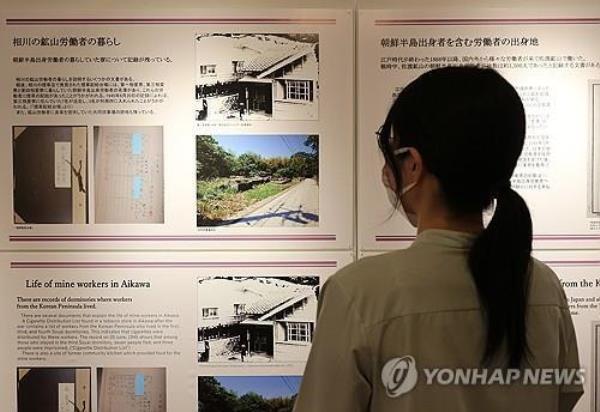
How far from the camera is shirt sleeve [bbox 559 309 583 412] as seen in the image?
1146 mm

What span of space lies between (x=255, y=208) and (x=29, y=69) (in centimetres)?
78

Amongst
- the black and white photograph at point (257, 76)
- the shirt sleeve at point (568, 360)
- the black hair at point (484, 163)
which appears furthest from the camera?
the black and white photograph at point (257, 76)

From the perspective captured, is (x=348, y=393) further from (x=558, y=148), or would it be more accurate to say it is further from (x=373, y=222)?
(x=558, y=148)

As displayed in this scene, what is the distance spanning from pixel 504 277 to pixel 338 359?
265mm

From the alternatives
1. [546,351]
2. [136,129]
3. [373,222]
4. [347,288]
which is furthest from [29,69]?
[546,351]

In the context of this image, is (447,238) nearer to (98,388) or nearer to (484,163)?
(484,163)

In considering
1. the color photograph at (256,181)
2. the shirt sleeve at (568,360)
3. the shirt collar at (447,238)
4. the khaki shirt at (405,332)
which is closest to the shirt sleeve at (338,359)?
the khaki shirt at (405,332)

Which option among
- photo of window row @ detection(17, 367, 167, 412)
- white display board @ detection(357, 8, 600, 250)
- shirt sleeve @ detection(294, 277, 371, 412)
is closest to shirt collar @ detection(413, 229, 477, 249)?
shirt sleeve @ detection(294, 277, 371, 412)

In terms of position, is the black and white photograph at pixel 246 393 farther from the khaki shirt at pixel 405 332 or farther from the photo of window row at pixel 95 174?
the khaki shirt at pixel 405 332

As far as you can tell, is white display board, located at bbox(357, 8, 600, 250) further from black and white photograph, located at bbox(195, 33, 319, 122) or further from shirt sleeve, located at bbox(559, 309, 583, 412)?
shirt sleeve, located at bbox(559, 309, 583, 412)

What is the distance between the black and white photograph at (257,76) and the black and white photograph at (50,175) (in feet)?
1.31

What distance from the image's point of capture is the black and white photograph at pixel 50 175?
83.1 inches

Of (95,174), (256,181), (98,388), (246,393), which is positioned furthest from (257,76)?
(98,388)

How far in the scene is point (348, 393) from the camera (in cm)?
102
